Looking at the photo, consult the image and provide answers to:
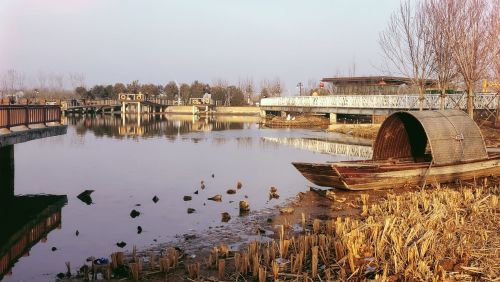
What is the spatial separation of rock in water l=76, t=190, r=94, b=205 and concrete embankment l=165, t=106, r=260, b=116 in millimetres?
85862

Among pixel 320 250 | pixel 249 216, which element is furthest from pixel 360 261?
pixel 249 216

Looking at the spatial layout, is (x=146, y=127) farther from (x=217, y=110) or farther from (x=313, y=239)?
(x=217, y=110)

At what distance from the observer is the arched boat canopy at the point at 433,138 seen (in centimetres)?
1797

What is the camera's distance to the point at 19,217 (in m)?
15.5

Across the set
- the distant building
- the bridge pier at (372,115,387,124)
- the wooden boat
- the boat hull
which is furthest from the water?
the distant building

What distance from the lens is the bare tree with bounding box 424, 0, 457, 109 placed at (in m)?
30.5

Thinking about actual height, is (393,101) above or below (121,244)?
above

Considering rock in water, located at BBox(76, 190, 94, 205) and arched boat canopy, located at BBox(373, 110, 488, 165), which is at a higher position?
arched boat canopy, located at BBox(373, 110, 488, 165)

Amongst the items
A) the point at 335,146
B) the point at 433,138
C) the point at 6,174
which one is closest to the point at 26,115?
the point at 6,174

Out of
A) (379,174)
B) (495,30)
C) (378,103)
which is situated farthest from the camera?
(378,103)

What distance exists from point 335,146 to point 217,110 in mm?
77050

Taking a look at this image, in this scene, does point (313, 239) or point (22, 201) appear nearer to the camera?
point (313, 239)

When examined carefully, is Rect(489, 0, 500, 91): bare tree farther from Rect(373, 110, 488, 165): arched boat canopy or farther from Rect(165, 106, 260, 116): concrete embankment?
Rect(165, 106, 260, 116): concrete embankment

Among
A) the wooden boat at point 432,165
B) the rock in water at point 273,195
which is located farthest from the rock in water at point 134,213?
the wooden boat at point 432,165
